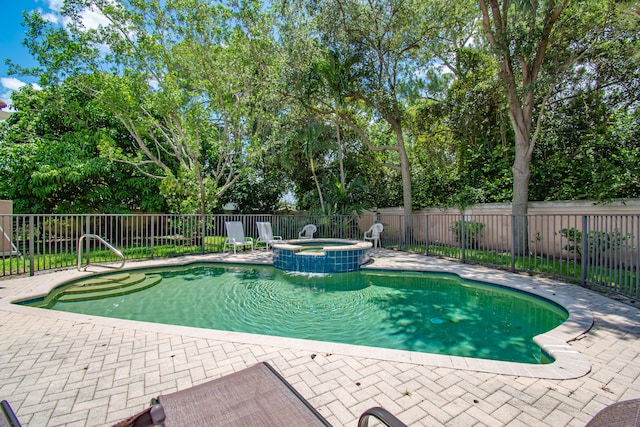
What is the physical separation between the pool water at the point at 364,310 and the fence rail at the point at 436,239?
1.56 meters

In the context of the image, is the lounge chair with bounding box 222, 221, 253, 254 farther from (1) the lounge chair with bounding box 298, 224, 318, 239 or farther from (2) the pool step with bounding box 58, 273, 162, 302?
(2) the pool step with bounding box 58, 273, 162, 302

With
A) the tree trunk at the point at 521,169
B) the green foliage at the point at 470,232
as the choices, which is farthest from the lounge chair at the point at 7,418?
the tree trunk at the point at 521,169

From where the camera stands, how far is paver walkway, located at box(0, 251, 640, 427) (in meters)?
2.09

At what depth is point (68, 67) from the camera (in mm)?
10812

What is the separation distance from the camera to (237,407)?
1.73 metres

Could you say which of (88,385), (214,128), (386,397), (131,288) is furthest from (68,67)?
(386,397)

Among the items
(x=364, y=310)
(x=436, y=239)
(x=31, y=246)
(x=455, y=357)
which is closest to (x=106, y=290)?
(x=31, y=246)

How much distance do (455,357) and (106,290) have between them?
6427 millimetres

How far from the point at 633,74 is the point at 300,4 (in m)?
11.1

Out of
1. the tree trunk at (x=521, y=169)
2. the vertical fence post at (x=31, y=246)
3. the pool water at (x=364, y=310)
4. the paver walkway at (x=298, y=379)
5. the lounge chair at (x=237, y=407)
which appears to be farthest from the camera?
the tree trunk at (x=521, y=169)

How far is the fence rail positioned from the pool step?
6.01 feet

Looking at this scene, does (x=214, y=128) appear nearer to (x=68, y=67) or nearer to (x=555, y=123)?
(x=68, y=67)

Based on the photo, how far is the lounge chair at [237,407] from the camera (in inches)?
61.9

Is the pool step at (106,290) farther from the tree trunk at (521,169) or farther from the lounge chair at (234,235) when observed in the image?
the tree trunk at (521,169)
